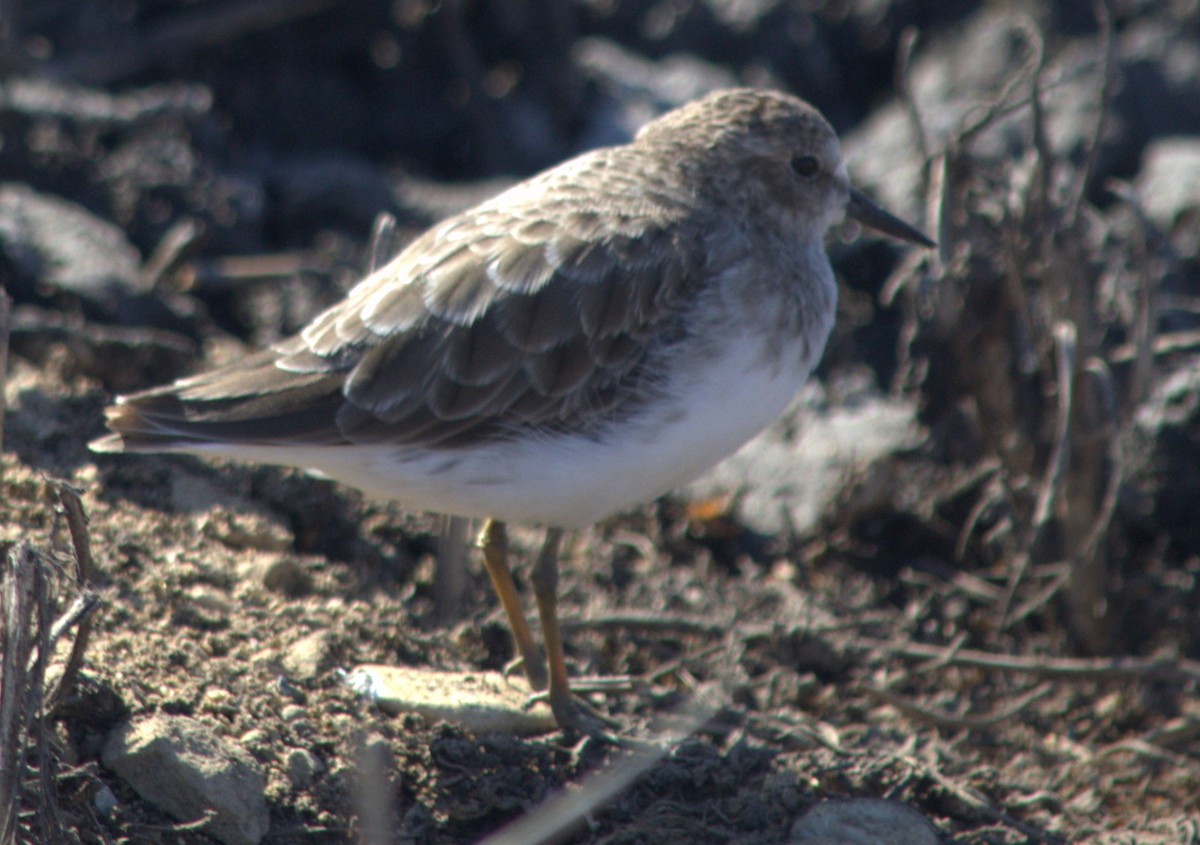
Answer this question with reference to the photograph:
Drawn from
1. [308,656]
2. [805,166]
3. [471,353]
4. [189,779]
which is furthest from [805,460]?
[189,779]

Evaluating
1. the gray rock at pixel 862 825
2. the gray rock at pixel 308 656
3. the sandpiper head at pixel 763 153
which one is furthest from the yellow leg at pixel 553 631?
the sandpiper head at pixel 763 153

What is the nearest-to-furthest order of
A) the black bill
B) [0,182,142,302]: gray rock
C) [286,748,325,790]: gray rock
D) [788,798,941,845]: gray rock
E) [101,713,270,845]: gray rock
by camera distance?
[101,713,270,845]: gray rock < [286,748,325,790]: gray rock < [788,798,941,845]: gray rock < the black bill < [0,182,142,302]: gray rock

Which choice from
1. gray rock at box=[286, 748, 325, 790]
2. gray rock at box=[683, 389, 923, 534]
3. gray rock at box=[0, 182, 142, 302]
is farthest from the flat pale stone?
gray rock at box=[0, 182, 142, 302]

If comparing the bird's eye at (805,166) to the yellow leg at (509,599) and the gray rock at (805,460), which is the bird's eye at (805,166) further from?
the yellow leg at (509,599)

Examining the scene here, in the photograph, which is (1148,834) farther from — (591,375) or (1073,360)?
(591,375)

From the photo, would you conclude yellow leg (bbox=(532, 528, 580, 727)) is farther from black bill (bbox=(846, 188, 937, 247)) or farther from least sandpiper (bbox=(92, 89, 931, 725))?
black bill (bbox=(846, 188, 937, 247))

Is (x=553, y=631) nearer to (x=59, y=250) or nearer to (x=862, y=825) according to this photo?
(x=862, y=825)

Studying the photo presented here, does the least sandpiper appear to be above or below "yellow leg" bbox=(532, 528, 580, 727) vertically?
above
